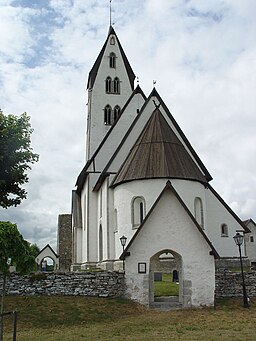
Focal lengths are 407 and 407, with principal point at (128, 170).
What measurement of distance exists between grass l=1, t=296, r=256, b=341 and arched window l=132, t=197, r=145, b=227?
7.16 metres

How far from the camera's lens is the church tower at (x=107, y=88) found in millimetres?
43281

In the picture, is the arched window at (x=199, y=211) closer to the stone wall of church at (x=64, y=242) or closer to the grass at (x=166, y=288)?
the grass at (x=166, y=288)

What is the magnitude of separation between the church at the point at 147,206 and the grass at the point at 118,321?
168 centimetres

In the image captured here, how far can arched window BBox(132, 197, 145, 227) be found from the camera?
2736cm

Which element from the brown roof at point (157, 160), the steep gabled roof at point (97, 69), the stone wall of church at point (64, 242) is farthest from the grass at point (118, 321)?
the stone wall of church at point (64, 242)

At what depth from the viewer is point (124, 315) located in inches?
749

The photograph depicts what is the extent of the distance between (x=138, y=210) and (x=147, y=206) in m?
0.95

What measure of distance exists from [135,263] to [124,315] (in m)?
3.37

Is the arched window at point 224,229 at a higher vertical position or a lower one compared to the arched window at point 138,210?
lower

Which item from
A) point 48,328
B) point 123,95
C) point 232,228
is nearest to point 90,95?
point 123,95

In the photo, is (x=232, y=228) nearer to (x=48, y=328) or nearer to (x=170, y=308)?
(x=170, y=308)

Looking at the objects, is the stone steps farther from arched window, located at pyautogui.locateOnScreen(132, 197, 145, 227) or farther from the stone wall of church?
the stone wall of church

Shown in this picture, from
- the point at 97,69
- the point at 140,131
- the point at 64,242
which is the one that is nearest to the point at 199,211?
the point at 140,131

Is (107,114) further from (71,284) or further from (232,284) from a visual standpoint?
(232,284)
